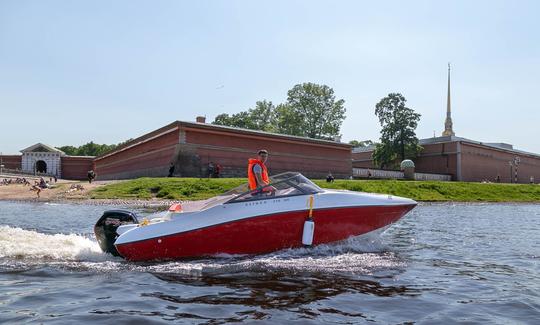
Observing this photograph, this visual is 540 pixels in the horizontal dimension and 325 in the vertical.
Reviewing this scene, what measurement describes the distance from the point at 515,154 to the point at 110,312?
70.3 metres

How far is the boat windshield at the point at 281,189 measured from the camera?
775 cm

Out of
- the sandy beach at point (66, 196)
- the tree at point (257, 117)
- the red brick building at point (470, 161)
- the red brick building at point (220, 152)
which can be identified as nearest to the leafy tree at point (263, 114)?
the tree at point (257, 117)

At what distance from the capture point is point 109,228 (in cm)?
786

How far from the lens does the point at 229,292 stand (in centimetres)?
559

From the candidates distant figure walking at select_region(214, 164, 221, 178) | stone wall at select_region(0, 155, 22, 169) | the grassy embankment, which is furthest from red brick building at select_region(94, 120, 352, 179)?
stone wall at select_region(0, 155, 22, 169)

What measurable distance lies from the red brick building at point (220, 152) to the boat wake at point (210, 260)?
2556 cm

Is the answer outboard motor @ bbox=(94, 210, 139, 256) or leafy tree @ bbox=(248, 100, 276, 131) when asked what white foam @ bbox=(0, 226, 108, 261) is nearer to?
outboard motor @ bbox=(94, 210, 139, 256)

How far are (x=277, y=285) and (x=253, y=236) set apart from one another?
5.81 feet

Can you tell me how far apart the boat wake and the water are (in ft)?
0.05

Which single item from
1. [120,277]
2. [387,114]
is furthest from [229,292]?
[387,114]

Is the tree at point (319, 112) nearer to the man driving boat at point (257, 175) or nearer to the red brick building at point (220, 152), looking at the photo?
the red brick building at point (220, 152)

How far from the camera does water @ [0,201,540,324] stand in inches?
185

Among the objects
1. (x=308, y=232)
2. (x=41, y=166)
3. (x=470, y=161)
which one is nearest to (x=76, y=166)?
(x=41, y=166)

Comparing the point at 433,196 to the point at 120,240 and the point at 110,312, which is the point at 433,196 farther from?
the point at 110,312
